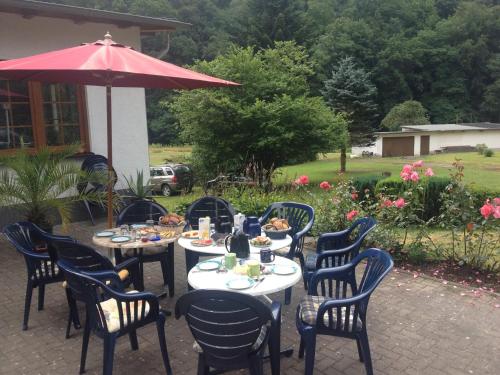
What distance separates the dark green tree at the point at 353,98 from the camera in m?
27.7

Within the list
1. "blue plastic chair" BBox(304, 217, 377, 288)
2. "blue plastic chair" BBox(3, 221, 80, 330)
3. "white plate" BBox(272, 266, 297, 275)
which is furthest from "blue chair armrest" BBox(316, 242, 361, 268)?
"blue plastic chair" BBox(3, 221, 80, 330)

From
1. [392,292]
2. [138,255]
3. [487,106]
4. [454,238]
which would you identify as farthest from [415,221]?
[487,106]

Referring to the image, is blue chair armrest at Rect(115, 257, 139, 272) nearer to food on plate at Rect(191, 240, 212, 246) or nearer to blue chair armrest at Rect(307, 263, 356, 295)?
food on plate at Rect(191, 240, 212, 246)

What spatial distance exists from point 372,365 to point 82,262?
2.36 meters

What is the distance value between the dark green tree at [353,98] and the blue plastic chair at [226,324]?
1002 inches

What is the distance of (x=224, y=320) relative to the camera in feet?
8.23

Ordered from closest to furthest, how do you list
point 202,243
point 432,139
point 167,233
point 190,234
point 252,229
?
1. point 202,243
2. point 252,229
3. point 190,234
4. point 167,233
5. point 432,139

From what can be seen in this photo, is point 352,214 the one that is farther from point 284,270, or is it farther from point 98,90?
point 98,90

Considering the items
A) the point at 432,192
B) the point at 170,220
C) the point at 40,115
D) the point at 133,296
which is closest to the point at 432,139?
the point at 432,192

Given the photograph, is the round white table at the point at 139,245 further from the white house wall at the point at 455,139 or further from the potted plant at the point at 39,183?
the white house wall at the point at 455,139

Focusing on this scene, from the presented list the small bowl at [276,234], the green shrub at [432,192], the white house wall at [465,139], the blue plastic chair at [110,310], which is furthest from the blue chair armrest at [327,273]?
the white house wall at [465,139]

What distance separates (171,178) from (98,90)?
1067cm

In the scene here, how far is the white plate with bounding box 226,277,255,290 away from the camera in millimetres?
2969

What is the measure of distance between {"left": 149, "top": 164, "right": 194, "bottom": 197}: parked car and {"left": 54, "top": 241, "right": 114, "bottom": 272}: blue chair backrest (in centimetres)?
1459
